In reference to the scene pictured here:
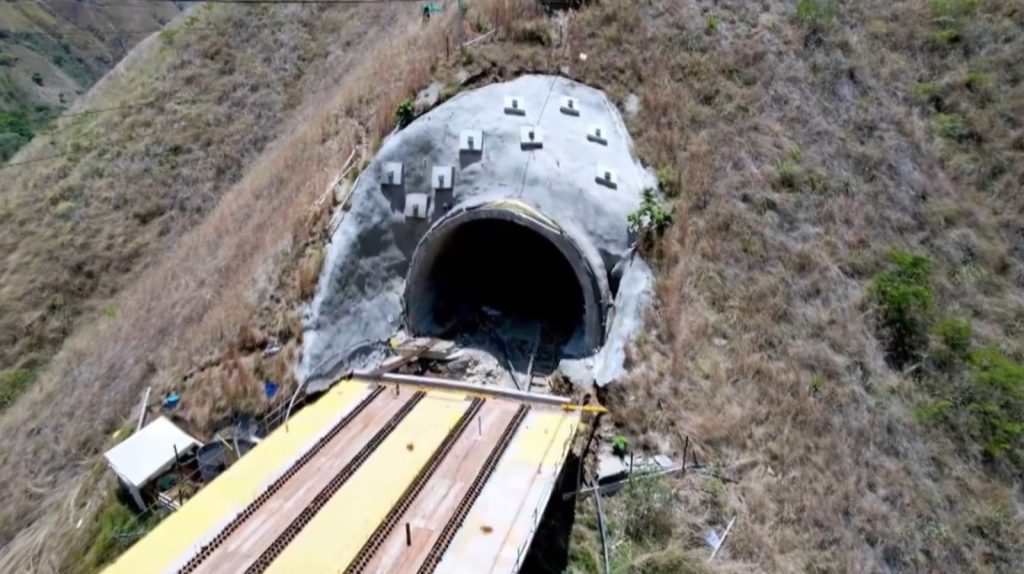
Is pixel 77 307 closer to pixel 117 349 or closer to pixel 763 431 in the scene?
pixel 117 349

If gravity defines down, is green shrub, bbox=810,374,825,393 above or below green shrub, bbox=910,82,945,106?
below

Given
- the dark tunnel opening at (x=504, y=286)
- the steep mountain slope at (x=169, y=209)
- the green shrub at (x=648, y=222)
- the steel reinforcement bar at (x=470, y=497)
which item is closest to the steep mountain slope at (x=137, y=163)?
the steep mountain slope at (x=169, y=209)

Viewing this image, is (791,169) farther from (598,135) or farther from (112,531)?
(112,531)

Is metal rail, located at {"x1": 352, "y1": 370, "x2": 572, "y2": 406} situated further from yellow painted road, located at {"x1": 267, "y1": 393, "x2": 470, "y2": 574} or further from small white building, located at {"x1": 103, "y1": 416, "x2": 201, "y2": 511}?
small white building, located at {"x1": 103, "y1": 416, "x2": 201, "y2": 511}

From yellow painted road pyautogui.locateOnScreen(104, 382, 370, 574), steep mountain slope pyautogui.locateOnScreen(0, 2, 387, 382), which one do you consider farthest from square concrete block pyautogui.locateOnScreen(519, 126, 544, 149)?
steep mountain slope pyautogui.locateOnScreen(0, 2, 387, 382)

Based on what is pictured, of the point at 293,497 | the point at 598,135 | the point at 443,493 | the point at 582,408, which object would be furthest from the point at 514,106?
the point at 293,497

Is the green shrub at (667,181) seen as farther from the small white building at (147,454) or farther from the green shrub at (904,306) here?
the small white building at (147,454)

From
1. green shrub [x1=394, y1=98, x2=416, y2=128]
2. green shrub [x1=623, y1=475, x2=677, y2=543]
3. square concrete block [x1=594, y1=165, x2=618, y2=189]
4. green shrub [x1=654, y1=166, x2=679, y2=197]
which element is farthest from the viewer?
green shrub [x1=394, y1=98, x2=416, y2=128]

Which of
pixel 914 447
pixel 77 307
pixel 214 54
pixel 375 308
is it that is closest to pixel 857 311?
pixel 914 447
